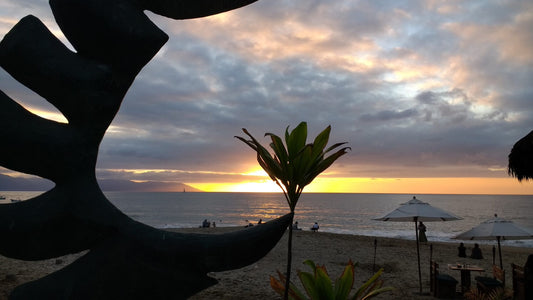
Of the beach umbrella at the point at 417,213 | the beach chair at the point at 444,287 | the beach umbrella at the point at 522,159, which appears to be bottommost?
the beach chair at the point at 444,287

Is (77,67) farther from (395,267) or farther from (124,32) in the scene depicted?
(395,267)

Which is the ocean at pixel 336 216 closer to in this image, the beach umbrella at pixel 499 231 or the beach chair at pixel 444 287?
the beach umbrella at pixel 499 231

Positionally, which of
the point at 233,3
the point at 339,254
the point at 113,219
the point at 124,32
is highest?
the point at 233,3

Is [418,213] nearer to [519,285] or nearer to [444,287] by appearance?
[444,287]

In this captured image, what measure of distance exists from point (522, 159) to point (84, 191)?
7188mm

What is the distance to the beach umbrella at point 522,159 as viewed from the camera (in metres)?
6.75

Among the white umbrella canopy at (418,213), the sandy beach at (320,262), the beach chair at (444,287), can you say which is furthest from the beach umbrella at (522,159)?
the sandy beach at (320,262)

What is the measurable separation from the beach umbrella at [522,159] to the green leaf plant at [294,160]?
5023 mm

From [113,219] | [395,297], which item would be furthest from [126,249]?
[395,297]

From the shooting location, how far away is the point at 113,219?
304cm

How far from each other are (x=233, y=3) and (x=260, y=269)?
29.6ft

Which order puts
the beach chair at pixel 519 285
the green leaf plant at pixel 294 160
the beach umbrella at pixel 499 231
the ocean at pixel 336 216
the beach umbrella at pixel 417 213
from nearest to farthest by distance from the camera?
the green leaf plant at pixel 294 160, the beach chair at pixel 519 285, the beach umbrella at pixel 499 231, the beach umbrella at pixel 417 213, the ocean at pixel 336 216

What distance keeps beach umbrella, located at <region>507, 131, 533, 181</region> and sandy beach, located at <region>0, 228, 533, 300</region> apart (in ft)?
10.4

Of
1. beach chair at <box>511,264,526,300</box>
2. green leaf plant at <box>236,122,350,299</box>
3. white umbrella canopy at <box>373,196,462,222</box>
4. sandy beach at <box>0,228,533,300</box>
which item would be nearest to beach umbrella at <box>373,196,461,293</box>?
white umbrella canopy at <box>373,196,462,222</box>
